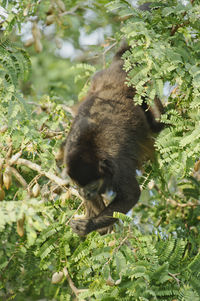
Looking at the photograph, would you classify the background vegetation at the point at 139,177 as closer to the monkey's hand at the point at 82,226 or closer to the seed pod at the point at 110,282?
the seed pod at the point at 110,282

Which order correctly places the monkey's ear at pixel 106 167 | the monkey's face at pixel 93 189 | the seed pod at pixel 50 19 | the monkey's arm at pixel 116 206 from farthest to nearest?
the seed pod at pixel 50 19 → the monkey's ear at pixel 106 167 → the monkey's arm at pixel 116 206 → the monkey's face at pixel 93 189

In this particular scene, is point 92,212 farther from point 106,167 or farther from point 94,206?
point 106,167

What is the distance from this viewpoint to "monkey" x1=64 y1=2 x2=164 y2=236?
405 cm

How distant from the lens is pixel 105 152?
413cm

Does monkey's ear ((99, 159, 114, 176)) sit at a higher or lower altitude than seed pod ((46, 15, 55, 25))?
lower

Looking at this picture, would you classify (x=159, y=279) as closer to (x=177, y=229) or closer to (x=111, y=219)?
(x=111, y=219)

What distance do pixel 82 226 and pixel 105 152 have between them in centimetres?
71

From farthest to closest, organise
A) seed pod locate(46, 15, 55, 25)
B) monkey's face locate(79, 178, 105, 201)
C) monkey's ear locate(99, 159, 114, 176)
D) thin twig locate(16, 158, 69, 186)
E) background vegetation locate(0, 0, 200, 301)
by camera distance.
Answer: seed pod locate(46, 15, 55, 25), monkey's ear locate(99, 159, 114, 176), monkey's face locate(79, 178, 105, 201), thin twig locate(16, 158, 69, 186), background vegetation locate(0, 0, 200, 301)

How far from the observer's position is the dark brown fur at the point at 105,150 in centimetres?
405

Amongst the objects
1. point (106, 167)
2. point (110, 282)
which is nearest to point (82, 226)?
point (106, 167)

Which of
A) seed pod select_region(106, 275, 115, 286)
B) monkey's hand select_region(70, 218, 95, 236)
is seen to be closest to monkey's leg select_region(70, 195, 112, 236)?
monkey's hand select_region(70, 218, 95, 236)

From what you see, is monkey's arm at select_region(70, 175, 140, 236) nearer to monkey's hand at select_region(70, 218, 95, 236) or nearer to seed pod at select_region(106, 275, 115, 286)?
monkey's hand at select_region(70, 218, 95, 236)

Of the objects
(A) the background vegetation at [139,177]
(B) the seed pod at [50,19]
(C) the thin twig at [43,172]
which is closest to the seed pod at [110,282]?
(A) the background vegetation at [139,177]

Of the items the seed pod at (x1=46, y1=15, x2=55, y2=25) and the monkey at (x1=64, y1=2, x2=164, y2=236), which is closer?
the monkey at (x1=64, y1=2, x2=164, y2=236)
